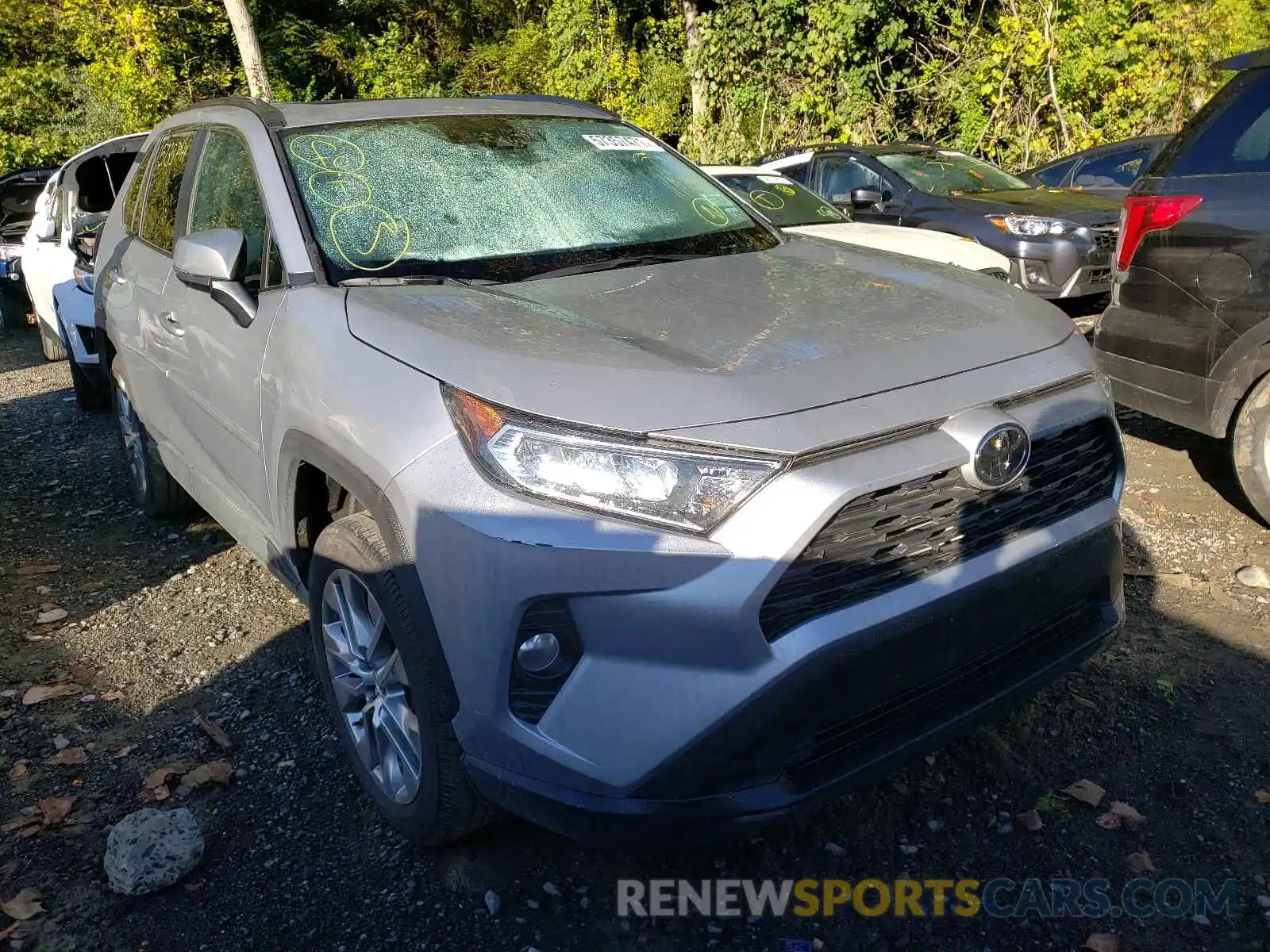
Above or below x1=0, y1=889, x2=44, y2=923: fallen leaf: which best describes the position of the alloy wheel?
above

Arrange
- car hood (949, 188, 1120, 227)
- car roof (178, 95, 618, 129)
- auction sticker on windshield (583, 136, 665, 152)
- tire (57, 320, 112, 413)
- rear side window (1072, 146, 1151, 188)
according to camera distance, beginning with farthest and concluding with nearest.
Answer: rear side window (1072, 146, 1151, 188) < car hood (949, 188, 1120, 227) < tire (57, 320, 112, 413) < auction sticker on windshield (583, 136, 665, 152) < car roof (178, 95, 618, 129)

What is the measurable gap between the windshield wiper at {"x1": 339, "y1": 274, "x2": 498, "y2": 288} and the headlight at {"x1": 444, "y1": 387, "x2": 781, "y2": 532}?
86 centimetres

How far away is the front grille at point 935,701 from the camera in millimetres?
2160

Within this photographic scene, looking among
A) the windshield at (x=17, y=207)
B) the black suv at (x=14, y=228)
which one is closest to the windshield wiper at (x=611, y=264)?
the black suv at (x=14, y=228)

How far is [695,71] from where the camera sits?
57.6ft

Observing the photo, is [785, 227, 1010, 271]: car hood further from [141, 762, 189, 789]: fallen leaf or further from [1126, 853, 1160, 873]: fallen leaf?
[141, 762, 189, 789]: fallen leaf

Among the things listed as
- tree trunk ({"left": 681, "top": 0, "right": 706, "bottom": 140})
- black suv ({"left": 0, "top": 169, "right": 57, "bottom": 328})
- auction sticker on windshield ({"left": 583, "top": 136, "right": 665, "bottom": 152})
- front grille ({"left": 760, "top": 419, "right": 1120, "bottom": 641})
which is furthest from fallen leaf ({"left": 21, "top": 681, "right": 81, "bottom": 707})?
tree trunk ({"left": 681, "top": 0, "right": 706, "bottom": 140})

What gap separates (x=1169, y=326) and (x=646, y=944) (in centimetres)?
323

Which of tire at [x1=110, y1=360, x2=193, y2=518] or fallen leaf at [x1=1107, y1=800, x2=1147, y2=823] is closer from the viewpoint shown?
fallen leaf at [x1=1107, y1=800, x2=1147, y2=823]

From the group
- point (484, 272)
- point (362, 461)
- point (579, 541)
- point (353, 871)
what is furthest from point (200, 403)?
point (579, 541)

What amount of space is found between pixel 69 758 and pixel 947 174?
8664 millimetres

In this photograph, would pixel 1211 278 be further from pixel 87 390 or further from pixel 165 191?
pixel 87 390

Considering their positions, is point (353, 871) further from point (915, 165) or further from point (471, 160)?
point (915, 165)

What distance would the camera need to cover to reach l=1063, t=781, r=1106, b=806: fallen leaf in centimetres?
272
